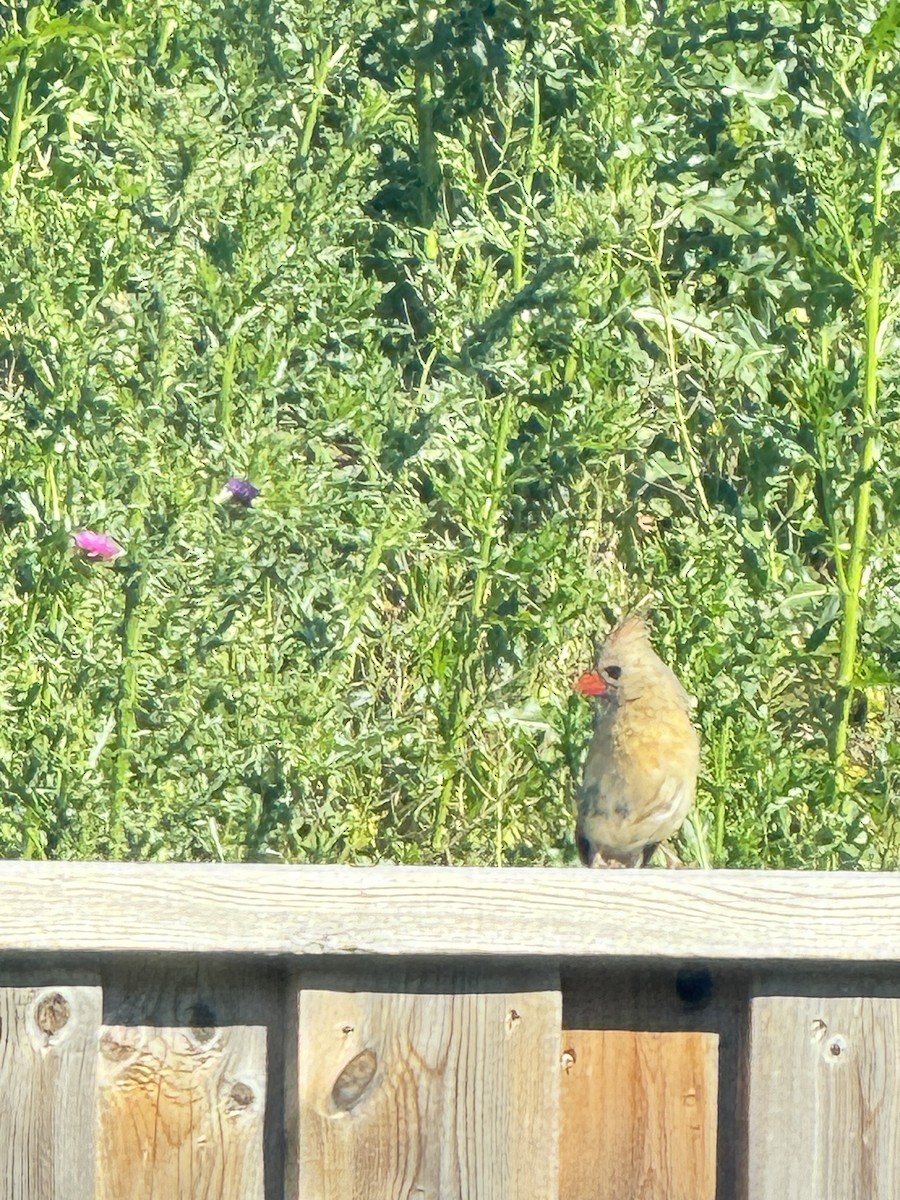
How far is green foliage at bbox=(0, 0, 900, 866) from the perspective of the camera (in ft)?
12.2

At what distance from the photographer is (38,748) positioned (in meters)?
3.55

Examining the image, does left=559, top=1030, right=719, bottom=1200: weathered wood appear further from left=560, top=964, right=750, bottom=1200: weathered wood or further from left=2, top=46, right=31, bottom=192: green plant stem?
left=2, top=46, right=31, bottom=192: green plant stem

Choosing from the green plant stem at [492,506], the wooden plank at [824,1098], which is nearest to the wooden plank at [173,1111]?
the wooden plank at [824,1098]

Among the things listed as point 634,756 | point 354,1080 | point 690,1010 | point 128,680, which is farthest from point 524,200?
point 354,1080

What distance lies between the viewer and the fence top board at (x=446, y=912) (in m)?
1.60

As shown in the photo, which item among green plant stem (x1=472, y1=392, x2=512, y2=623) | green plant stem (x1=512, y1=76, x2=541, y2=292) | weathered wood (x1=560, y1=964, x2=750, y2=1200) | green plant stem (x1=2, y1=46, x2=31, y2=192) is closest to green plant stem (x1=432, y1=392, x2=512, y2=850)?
green plant stem (x1=472, y1=392, x2=512, y2=623)

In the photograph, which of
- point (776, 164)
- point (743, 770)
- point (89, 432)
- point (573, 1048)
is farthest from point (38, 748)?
point (776, 164)

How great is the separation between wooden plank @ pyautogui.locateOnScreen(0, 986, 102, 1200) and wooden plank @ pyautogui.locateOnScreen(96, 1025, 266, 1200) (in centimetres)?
3

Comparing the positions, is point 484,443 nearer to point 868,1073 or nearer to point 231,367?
point 231,367

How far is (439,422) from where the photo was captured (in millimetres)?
4125

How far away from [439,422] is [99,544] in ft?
2.73

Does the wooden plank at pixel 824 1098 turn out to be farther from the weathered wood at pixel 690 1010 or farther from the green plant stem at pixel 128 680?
the green plant stem at pixel 128 680

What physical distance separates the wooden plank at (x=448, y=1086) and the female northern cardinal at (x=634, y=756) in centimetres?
125

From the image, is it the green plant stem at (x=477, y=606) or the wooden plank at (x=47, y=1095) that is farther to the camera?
the green plant stem at (x=477, y=606)
